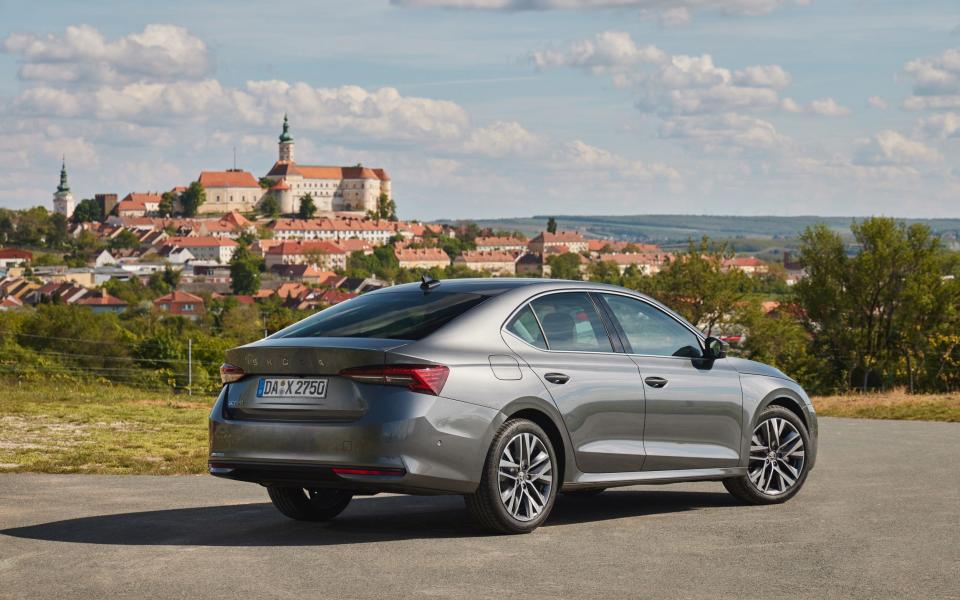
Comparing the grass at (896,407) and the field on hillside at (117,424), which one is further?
the grass at (896,407)

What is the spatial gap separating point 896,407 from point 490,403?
17.5 meters

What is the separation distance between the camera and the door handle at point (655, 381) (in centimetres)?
920

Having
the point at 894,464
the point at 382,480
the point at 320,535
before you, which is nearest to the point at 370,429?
the point at 382,480

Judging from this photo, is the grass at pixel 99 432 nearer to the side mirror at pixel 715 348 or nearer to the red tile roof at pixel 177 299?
the side mirror at pixel 715 348

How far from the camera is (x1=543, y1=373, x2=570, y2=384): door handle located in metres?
8.48

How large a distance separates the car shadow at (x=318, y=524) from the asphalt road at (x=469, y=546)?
0.02m

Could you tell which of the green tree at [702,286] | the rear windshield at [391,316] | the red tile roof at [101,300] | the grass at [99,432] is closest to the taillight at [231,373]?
the rear windshield at [391,316]

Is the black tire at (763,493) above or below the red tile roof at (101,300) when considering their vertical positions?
above

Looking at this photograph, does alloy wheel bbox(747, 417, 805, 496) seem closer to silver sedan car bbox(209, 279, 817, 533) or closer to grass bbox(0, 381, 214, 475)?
silver sedan car bbox(209, 279, 817, 533)

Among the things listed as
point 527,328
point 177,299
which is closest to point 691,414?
point 527,328

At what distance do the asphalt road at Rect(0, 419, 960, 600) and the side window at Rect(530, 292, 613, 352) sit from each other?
1126 millimetres

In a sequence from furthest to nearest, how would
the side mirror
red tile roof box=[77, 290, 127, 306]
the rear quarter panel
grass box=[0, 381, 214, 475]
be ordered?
red tile roof box=[77, 290, 127, 306] → grass box=[0, 381, 214, 475] → the rear quarter panel → the side mirror

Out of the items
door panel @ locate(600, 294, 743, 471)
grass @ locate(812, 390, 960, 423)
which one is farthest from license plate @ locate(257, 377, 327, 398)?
grass @ locate(812, 390, 960, 423)

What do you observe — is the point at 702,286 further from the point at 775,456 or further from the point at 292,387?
the point at 292,387
